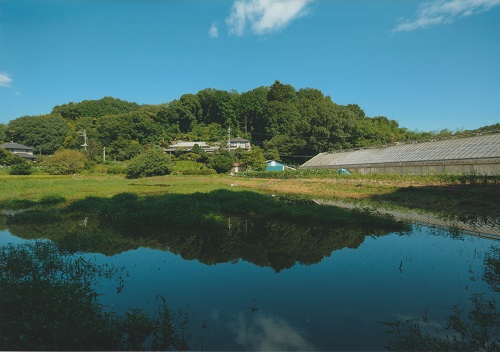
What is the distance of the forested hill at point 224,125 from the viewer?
198 ft

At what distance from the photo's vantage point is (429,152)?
32625 mm

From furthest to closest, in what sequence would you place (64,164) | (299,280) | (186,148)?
(186,148), (64,164), (299,280)

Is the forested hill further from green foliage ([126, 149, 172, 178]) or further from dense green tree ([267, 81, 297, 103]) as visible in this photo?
green foliage ([126, 149, 172, 178])

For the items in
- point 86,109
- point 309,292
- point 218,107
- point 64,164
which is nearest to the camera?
point 309,292

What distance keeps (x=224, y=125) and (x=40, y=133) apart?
52.3 m

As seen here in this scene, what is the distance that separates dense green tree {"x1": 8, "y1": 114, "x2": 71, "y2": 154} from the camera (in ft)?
247

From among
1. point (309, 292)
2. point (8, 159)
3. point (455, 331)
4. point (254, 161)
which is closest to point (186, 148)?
point (254, 161)

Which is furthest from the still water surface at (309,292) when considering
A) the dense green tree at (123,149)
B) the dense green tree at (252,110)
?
the dense green tree at (252,110)

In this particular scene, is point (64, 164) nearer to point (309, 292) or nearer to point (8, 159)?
point (8, 159)

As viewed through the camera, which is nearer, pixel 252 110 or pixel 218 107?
pixel 252 110

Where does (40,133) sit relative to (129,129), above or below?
below

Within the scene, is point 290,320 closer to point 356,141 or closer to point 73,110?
point 356,141

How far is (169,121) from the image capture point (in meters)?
83.1

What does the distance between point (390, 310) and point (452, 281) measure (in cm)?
287
